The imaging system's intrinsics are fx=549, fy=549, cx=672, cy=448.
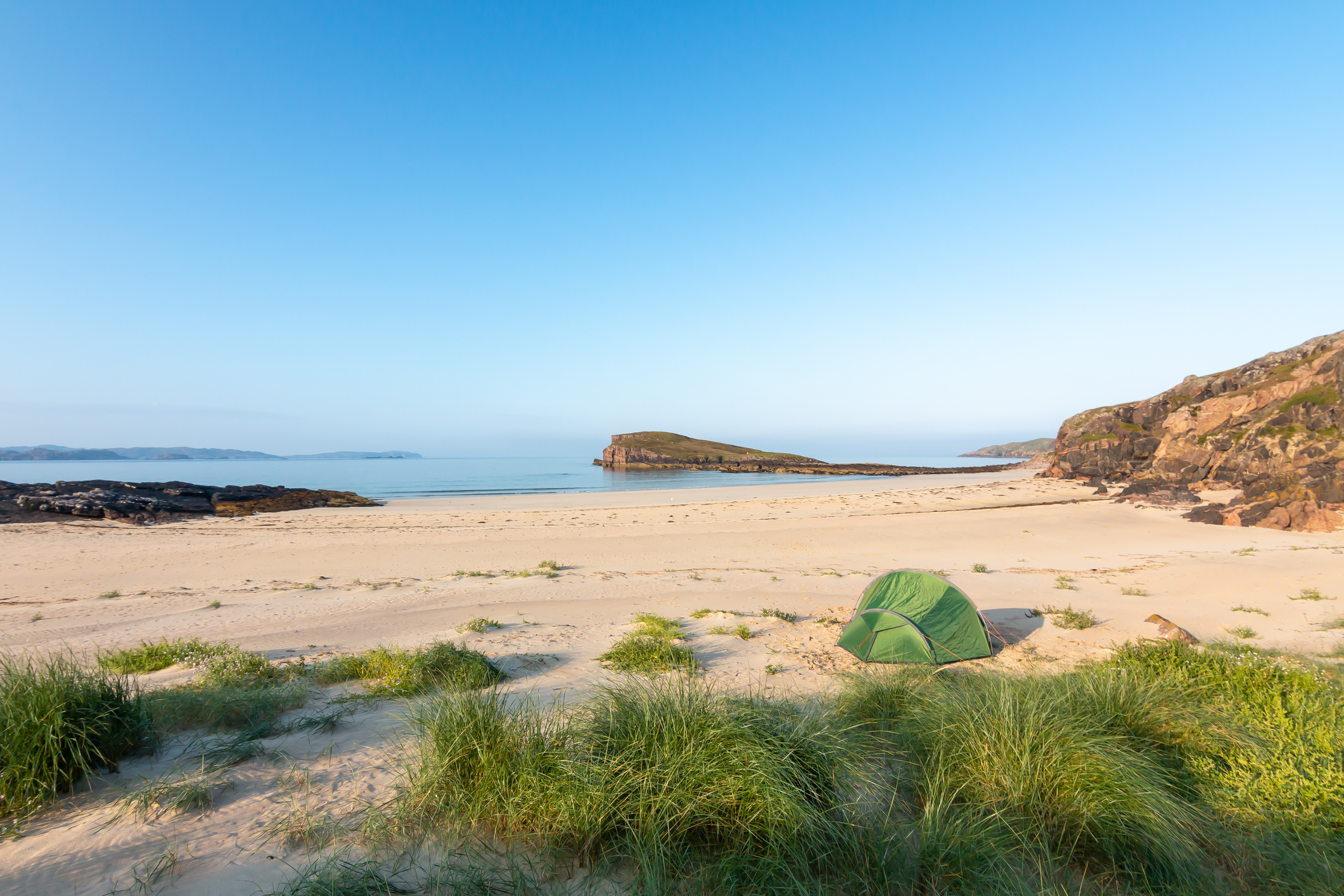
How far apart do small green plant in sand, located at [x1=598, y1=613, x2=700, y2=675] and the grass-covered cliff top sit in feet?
288

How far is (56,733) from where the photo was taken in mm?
4086

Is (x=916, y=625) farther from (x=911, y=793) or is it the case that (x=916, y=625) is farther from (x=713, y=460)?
(x=713, y=460)

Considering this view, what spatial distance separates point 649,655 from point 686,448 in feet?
333

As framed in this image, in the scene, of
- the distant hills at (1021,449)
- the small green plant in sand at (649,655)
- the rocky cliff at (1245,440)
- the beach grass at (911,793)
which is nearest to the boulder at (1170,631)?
the beach grass at (911,793)

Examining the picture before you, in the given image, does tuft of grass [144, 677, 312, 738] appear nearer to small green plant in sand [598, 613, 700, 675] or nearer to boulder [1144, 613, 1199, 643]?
small green plant in sand [598, 613, 700, 675]

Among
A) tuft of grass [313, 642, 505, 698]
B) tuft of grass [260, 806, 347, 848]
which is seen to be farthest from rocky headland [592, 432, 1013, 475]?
tuft of grass [260, 806, 347, 848]

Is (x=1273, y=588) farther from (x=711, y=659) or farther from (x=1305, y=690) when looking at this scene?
(x=711, y=659)

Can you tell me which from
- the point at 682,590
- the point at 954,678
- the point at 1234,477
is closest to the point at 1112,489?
the point at 1234,477

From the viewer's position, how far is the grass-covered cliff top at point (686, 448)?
10138 centimetres

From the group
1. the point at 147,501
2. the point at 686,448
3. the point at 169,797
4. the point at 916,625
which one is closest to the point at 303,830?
the point at 169,797

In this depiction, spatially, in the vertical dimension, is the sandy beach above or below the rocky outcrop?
below

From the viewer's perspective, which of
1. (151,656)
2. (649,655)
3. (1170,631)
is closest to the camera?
(151,656)

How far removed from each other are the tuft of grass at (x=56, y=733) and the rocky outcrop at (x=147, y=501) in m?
32.1

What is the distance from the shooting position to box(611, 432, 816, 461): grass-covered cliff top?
101375 mm
